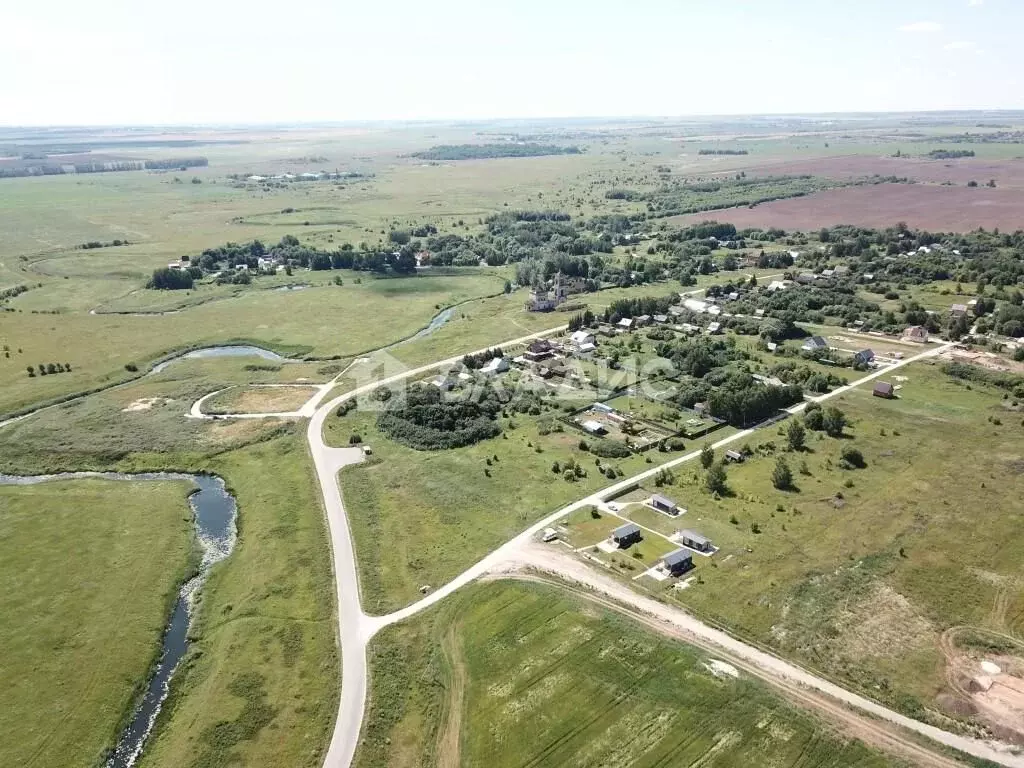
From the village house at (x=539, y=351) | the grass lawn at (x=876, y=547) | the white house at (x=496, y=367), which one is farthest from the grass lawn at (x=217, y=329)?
the grass lawn at (x=876, y=547)

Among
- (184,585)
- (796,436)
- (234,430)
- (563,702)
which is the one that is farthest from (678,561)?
Answer: (234,430)

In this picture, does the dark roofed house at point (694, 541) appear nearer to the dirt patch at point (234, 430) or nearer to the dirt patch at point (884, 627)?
the dirt patch at point (884, 627)

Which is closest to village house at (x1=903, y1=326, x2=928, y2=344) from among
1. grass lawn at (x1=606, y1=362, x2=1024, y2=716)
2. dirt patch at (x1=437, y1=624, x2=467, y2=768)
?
grass lawn at (x1=606, y1=362, x2=1024, y2=716)

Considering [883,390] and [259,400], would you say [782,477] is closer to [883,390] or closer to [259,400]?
[883,390]

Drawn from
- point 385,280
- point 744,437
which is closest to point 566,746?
point 744,437

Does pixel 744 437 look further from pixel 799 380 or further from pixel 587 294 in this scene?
pixel 587 294

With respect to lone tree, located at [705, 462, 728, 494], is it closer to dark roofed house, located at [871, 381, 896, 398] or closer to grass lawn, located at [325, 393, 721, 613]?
grass lawn, located at [325, 393, 721, 613]
